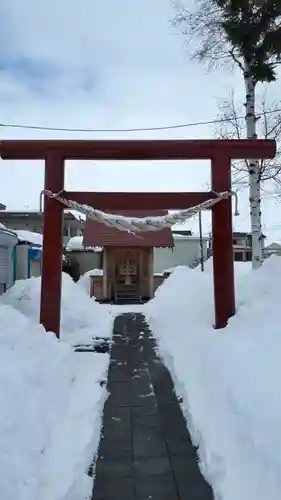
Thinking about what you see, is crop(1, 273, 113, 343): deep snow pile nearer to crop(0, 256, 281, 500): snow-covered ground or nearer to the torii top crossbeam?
crop(0, 256, 281, 500): snow-covered ground

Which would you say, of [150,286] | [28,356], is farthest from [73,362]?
[150,286]

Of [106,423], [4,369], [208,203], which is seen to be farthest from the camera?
[208,203]

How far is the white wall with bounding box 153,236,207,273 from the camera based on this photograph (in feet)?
95.6

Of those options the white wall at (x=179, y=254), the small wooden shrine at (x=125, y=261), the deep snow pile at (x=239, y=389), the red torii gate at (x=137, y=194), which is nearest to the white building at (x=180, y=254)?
the white wall at (x=179, y=254)

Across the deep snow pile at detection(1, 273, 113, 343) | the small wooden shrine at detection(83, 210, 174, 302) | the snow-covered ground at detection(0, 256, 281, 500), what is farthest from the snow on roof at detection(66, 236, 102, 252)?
the snow-covered ground at detection(0, 256, 281, 500)

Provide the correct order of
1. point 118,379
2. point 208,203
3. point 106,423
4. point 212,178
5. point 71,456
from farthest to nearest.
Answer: point 212,178
point 208,203
point 118,379
point 106,423
point 71,456

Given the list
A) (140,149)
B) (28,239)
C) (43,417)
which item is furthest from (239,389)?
(28,239)

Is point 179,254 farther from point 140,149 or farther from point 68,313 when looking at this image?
point 140,149

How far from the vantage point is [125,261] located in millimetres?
20703

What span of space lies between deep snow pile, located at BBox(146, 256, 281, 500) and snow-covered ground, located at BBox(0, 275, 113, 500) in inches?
40.5

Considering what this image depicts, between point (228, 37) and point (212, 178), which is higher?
point (228, 37)

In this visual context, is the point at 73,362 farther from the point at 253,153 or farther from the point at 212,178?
the point at 253,153

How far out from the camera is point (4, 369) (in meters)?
4.22

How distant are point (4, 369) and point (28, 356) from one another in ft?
2.95
